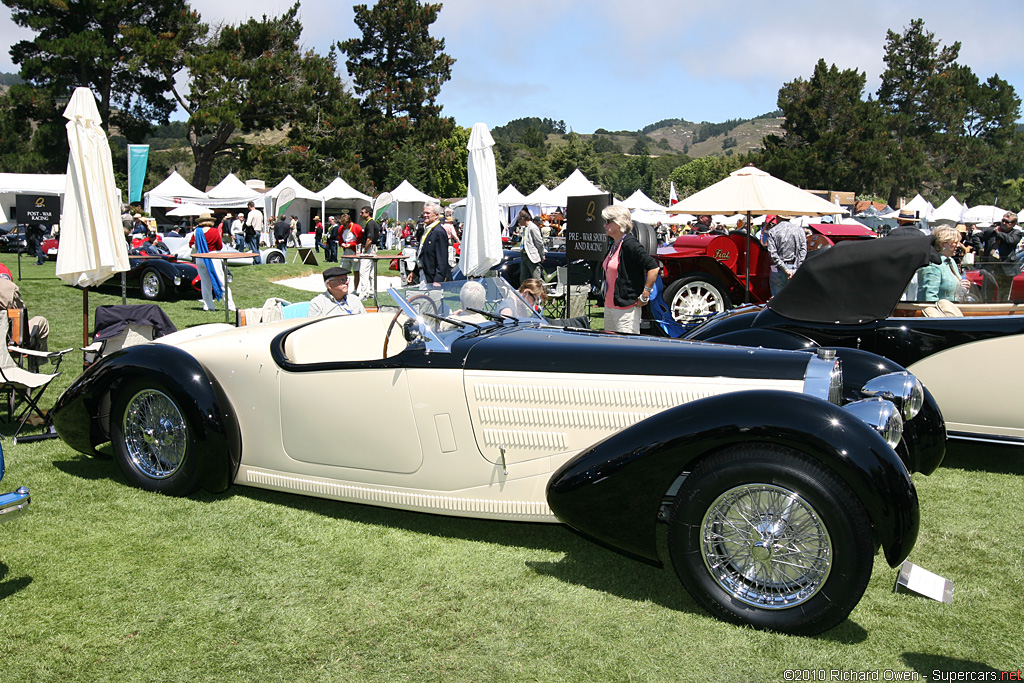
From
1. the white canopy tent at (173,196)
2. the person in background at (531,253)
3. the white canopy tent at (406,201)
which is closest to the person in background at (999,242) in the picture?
the person in background at (531,253)

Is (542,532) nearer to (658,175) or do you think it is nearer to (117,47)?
(117,47)

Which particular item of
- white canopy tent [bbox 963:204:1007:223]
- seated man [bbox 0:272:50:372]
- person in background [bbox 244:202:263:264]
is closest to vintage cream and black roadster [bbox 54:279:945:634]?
seated man [bbox 0:272:50:372]

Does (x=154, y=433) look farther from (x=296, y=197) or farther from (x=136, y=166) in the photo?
(x=296, y=197)

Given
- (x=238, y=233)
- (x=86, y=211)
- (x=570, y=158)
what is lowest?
(x=86, y=211)

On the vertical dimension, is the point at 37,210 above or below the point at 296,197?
below

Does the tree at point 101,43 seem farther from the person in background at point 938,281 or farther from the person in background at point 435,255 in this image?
the person in background at point 938,281

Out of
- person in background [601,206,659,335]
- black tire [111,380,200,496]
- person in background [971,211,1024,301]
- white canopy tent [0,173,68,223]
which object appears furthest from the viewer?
white canopy tent [0,173,68,223]

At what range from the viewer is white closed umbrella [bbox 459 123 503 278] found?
9.02 metres

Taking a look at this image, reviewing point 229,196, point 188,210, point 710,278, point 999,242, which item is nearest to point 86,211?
point 710,278

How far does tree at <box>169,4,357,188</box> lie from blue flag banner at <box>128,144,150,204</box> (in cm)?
2952

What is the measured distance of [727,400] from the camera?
3260mm

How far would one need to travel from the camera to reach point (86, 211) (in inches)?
277

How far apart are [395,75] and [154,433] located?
2644 inches

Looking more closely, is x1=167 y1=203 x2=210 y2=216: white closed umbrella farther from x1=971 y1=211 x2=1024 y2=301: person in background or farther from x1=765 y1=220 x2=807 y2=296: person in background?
x1=971 y1=211 x2=1024 y2=301: person in background
